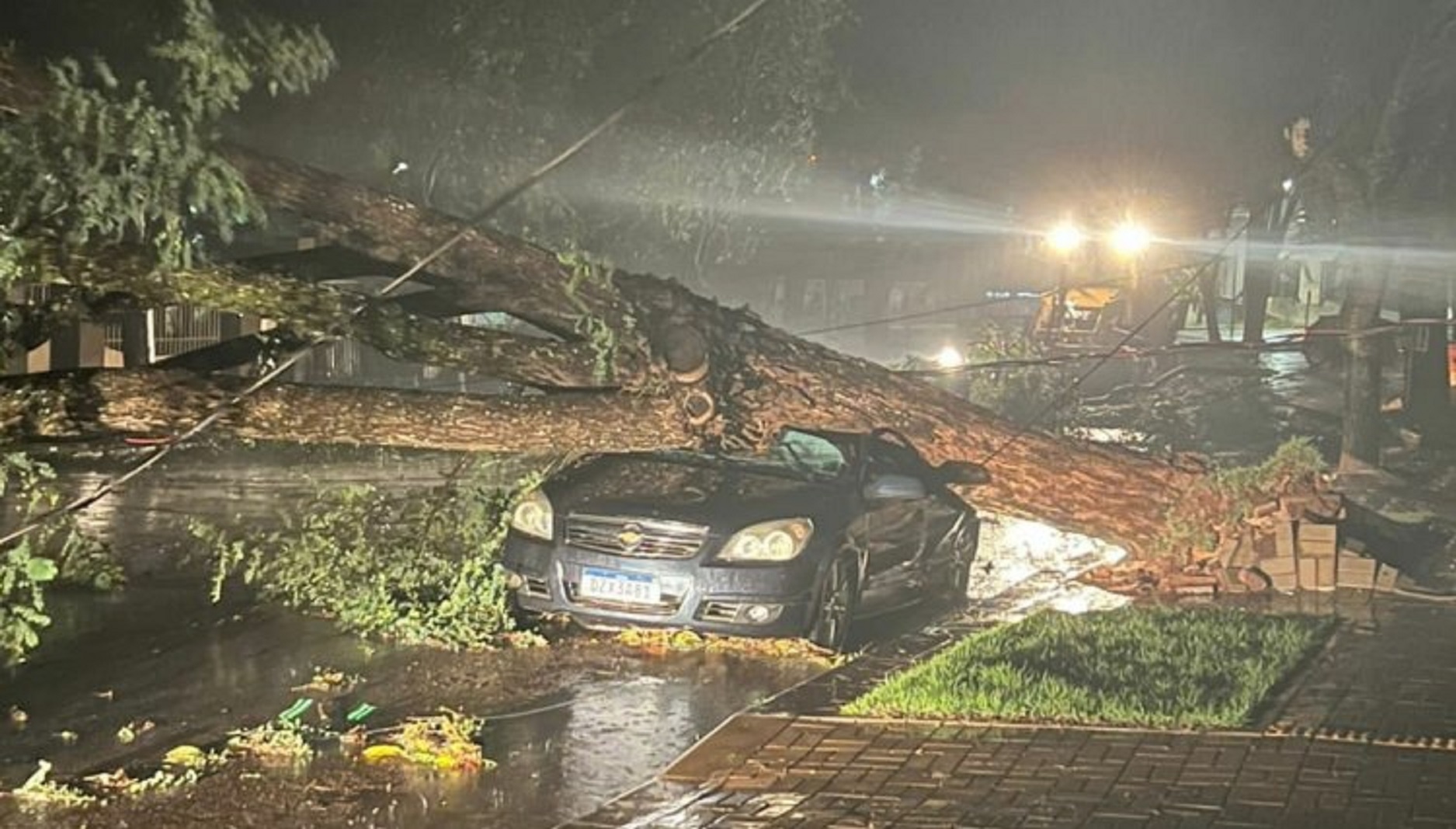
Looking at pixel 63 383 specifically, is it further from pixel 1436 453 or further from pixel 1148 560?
pixel 1436 453

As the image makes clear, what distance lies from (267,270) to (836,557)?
3681mm

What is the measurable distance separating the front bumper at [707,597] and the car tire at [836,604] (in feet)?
0.44

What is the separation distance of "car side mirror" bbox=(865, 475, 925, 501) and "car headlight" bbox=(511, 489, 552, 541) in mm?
2020

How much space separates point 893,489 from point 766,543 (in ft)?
4.25

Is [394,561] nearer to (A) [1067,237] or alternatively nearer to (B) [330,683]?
(B) [330,683]

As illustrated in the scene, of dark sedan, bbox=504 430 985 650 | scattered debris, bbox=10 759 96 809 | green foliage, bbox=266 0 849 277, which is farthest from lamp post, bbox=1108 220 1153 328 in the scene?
scattered debris, bbox=10 759 96 809

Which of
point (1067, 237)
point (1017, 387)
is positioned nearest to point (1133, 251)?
point (1067, 237)

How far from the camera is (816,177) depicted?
127 feet

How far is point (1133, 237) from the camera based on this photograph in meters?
31.9

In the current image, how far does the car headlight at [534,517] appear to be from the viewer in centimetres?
1035

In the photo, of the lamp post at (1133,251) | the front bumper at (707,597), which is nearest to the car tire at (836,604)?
the front bumper at (707,597)

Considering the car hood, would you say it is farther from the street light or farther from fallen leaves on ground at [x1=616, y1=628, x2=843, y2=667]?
the street light

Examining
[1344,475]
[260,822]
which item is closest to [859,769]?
[260,822]

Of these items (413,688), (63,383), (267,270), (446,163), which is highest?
(446,163)
